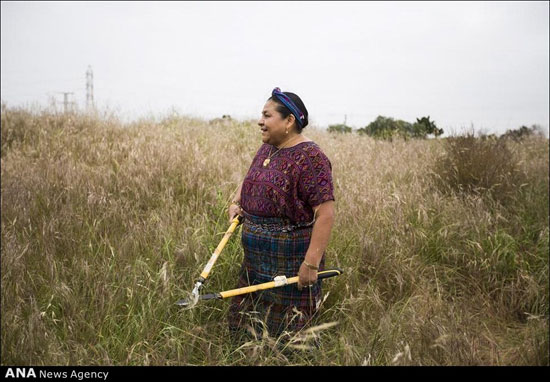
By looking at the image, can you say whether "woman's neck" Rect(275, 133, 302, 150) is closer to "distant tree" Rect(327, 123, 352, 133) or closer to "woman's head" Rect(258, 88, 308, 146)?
"woman's head" Rect(258, 88, 308, 146)

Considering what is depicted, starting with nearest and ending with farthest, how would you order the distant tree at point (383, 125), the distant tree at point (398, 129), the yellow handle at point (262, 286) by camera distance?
1. the yellow handle at point (262, 286)
2. the distant tree at point (398, 129)
3. the distant tree at point (383, 125)

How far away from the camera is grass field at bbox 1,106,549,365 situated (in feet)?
6.98

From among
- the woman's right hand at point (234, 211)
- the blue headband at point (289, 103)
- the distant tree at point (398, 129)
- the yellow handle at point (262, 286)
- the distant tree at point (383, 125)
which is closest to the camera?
the yellow handle at point (262, 286)

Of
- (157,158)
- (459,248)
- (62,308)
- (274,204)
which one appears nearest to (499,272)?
(459,248)

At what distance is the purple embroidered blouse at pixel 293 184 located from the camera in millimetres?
2172

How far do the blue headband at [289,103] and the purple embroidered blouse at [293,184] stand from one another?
0.15 meters

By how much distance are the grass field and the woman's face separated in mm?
954

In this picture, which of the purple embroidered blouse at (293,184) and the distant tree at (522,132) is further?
the distant tree at (522,132)

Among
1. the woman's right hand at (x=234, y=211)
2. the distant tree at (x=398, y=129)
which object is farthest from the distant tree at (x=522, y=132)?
the woman's right hand at (x=234, y=211)

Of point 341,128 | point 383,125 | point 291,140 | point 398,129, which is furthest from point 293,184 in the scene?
point 383,125

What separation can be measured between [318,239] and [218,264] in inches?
40.2

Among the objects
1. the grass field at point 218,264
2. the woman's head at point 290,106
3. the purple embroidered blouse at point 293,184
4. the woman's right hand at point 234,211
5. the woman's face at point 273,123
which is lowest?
the grass field at point 218,264

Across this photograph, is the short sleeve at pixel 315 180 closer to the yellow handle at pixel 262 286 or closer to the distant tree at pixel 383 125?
the yellow handle at pixel 262 286

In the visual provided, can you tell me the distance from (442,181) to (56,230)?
13.0 feet
